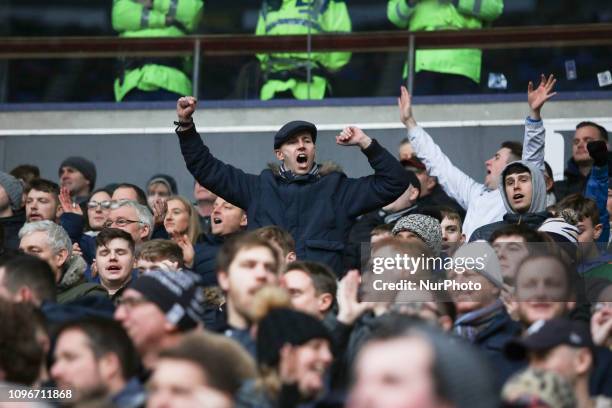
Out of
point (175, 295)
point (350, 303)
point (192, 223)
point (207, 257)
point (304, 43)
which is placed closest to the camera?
point (175, 295)

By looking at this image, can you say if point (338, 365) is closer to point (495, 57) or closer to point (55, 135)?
point (495, 57)

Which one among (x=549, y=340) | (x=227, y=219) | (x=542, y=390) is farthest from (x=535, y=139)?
(x=542, y=390)

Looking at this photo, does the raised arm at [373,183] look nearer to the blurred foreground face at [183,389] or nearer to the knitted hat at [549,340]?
the knitted hat at [549,340]

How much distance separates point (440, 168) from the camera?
11.2 m

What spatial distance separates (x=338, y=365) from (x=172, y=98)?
740 centimetres

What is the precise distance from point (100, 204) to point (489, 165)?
10.3ft

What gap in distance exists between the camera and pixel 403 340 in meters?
5.30

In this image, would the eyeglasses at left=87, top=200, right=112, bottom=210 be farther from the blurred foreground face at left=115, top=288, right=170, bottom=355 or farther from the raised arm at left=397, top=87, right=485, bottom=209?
the blurred foreground face at left=115, top=288, right=170, bottom=355

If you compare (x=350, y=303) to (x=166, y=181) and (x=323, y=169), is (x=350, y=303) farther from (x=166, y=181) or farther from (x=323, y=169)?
(x=166, y=181)

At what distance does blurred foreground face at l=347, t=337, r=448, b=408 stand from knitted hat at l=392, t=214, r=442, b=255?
391 centimetres

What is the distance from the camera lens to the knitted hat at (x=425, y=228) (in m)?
9.30

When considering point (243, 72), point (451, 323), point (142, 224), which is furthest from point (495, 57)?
point (451, 323)

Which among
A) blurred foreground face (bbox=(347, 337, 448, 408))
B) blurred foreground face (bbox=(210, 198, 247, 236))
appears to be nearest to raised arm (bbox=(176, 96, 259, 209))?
blurred foreground face (bbox=(210, 198, 247, 236))

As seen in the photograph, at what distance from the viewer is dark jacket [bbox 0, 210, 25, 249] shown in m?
10.8
